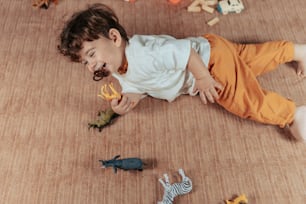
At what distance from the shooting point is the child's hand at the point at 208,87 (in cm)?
114

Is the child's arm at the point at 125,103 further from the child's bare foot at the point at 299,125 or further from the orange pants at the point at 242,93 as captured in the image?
the child's bare foot at the point at 299,125

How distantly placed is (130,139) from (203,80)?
0.88ft

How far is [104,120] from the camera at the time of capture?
1230mm

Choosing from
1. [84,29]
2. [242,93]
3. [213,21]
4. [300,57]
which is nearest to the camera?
[84,29]

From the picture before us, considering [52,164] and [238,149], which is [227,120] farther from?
[52,164]

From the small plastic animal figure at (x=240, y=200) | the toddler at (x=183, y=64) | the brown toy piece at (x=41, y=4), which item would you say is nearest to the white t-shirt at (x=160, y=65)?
the toddler at (x=183, y=64)

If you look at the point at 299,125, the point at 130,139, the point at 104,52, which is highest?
the point at 104,52

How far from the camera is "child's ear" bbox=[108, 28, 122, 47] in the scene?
43.4 inches

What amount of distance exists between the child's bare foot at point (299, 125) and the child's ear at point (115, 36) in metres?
0.52

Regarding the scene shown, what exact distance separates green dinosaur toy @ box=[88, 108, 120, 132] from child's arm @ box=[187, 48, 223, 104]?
0.86 feet

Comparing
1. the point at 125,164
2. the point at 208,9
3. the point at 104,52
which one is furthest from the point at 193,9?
the point at 125,164

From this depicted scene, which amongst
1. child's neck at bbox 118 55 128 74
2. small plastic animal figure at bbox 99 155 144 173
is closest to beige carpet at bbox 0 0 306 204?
small plastic animal figure at bbox 99 155 144 173

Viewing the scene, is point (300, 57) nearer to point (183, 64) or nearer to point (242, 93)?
point (242, 93)

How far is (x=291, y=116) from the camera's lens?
1.18 meters
